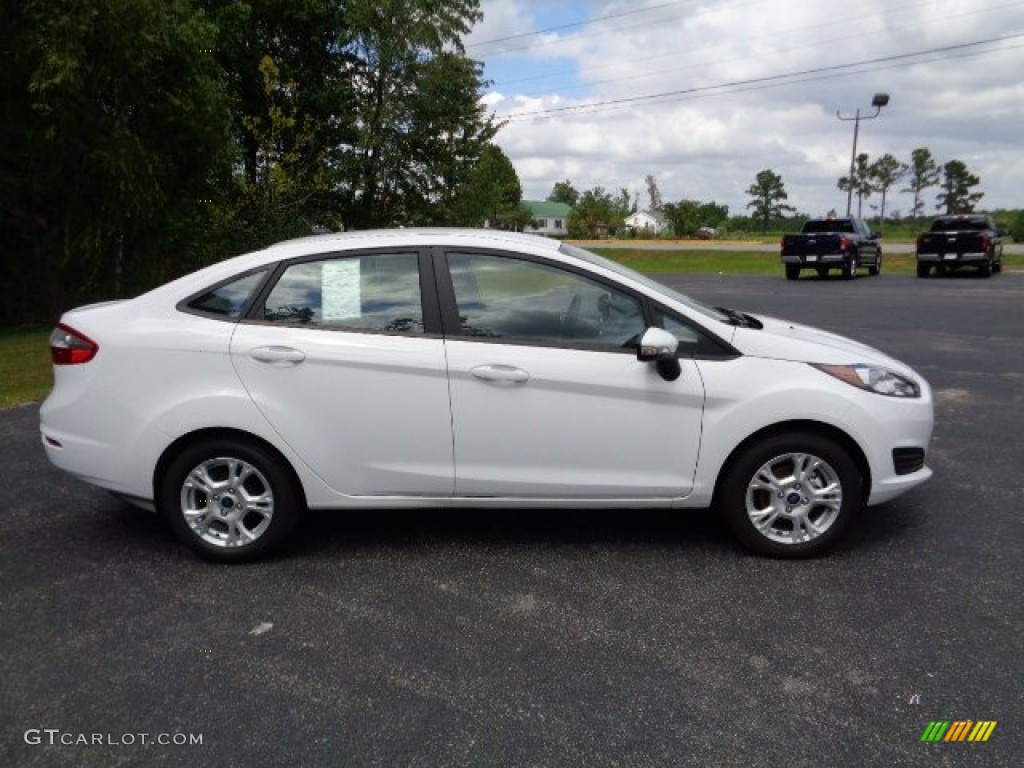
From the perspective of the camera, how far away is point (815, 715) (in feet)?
9.39

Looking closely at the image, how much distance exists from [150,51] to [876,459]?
47.3ft

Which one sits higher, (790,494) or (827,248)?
(827,248)

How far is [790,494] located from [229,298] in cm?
293

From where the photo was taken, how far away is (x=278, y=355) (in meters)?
4.01

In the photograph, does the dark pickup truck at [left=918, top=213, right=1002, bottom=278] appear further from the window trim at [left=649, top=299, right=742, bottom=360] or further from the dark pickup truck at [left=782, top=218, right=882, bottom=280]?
the window trim at [left=649, top=299, right=742, bottom=360]

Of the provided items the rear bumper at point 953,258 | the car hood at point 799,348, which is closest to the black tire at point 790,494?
the car hood at point 799,348

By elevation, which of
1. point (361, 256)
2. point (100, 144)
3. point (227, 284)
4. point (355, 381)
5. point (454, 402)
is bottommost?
point (454, 402)

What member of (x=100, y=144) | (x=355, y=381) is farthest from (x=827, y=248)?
(x=355, y=381)

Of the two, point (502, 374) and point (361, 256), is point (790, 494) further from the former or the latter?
point (361, 256)

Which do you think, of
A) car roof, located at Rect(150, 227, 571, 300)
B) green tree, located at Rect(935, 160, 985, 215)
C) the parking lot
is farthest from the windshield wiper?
green tree, located at Rect(935, 160, 985, 215)

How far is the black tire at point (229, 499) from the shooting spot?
13.4 feet

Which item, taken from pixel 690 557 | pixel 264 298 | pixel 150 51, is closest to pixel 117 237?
pixel 150 51

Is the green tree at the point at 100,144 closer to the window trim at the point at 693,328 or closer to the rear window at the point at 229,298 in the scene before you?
the rear window at the point at 229,298

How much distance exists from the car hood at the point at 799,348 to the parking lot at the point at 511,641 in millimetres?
966
